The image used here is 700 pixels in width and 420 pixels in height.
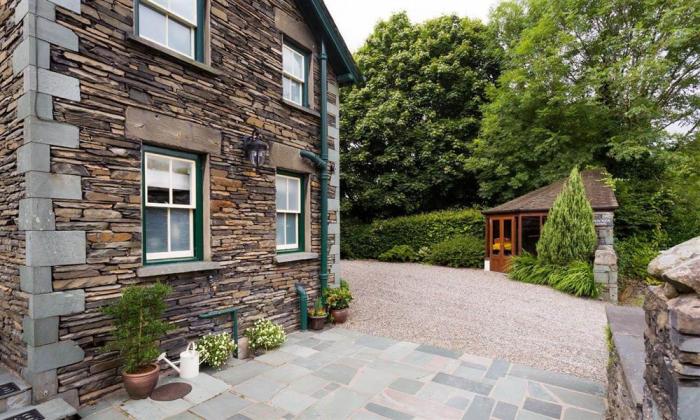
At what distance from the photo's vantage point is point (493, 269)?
12.5 meters

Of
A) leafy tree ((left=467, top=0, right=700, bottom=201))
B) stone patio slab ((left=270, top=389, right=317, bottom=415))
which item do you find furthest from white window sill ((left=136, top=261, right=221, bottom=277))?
leafy tree ((left=467, top=0, right=700, bottom=201))

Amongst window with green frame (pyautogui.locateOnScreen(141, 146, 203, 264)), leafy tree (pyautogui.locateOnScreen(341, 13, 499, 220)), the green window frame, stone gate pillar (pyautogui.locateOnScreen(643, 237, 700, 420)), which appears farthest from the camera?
leafy tree (pyautogui.locateOnScreen(341, 13, 499, 220))

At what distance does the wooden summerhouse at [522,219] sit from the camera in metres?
11.0

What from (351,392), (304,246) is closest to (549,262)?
(304,246)

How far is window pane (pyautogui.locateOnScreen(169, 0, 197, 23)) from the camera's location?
4.51m

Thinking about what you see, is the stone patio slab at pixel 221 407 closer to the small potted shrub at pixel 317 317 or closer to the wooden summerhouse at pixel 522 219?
the small potted shrub at pixel 317 317

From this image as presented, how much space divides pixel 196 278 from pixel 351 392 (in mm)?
2480

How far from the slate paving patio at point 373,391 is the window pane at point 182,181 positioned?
2.27m

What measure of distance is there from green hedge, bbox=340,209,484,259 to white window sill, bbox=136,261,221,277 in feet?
38.6

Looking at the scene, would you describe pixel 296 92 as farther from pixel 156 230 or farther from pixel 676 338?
pixel 676 338

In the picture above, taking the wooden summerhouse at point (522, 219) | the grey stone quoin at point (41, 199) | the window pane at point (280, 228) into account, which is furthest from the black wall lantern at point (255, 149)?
the wooden summerhouse at point (522, 219)

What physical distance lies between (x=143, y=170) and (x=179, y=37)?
1.96 meters

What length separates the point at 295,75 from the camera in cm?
643

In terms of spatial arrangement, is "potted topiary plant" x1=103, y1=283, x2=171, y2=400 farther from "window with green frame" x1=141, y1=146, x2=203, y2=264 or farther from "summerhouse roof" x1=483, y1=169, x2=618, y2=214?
"summerhouse roof" x1=483, y1=169, x2=618, y2=214
